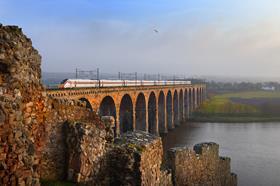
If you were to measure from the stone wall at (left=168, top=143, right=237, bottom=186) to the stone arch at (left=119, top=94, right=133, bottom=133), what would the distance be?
61.5 feet

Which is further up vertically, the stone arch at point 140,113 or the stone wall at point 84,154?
the stone wall at point 84,154

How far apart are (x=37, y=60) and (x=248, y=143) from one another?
32616 millimetres

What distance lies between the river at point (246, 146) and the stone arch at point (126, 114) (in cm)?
447

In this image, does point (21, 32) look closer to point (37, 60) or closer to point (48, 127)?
point (37, 60)

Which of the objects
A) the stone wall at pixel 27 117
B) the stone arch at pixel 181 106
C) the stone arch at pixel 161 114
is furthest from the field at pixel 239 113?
the stone wall at pixel 27 117

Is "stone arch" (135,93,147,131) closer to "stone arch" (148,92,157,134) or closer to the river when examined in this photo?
the river

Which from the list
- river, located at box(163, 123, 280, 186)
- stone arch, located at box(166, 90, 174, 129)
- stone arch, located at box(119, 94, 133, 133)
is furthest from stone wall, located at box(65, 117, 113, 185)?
stone arch, located at box(166, 90, 174, 129)

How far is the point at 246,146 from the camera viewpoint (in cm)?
3431

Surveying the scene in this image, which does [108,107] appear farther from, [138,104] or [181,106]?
[181,106]

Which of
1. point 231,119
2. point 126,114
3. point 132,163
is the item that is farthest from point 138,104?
point 132,163

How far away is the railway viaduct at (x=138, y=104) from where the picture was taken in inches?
973

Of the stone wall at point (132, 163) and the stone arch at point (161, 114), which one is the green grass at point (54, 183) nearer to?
the stone wall at point (132, 163)

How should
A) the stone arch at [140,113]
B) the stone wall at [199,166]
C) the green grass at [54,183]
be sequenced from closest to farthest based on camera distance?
the green grass at [54,183], the stone wall at [199,166], the stone arch at [140,113]

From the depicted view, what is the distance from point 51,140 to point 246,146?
97.7 feet
